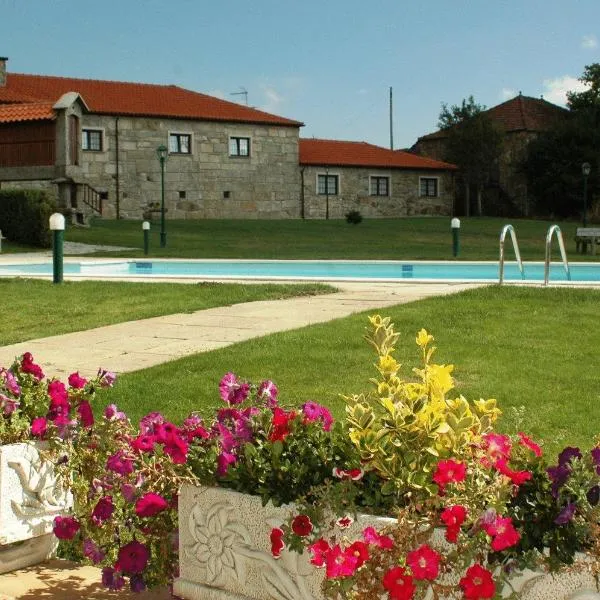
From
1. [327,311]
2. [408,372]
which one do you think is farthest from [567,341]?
[327,311]

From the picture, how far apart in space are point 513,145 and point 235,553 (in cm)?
5222

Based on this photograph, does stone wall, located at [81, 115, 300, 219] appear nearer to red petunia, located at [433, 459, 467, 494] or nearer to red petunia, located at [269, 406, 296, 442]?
red petunia, located at [269, 406, 296, 442]

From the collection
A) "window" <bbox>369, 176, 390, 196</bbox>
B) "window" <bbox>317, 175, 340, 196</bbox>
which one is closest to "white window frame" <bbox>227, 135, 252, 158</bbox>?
"window" <bbox>317, 175, 340, 196</bbox>

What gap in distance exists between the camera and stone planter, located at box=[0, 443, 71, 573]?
3.44m

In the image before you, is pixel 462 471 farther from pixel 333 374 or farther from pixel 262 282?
pixel 262 282

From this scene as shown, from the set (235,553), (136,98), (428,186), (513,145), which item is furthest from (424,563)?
(513,145)

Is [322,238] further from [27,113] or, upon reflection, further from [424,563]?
[424,563]

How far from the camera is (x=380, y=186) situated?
162ft

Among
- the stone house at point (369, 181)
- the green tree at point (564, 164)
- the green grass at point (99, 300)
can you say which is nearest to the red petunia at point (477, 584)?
the green grass at point (99, 300)

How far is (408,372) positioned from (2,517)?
4057 millimetres

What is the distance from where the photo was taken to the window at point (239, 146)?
45375 mm

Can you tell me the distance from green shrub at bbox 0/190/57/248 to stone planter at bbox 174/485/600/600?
2550 centimetres

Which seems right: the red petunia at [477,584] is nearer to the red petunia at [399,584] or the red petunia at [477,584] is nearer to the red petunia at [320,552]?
the red petunia at [399,584]

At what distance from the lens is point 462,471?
2436mm
